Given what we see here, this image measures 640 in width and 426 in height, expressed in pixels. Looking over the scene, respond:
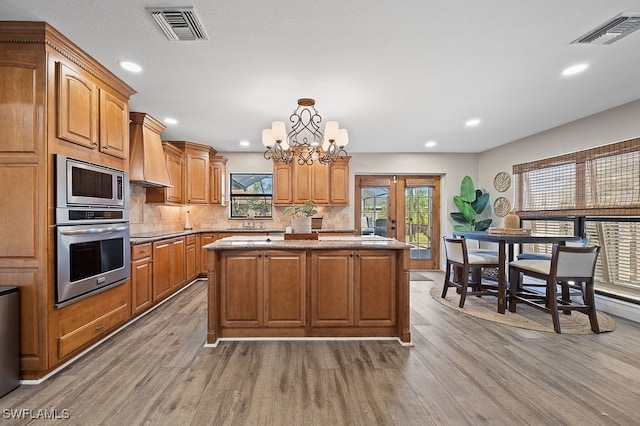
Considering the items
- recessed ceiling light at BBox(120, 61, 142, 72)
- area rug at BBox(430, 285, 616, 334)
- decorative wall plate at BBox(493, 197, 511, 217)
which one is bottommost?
area rug at BBox(430, 285, 616, 334)

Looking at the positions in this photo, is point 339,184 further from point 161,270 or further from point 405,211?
point 161,270

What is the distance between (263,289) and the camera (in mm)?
2980

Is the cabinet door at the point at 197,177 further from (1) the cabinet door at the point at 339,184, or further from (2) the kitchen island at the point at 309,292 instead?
(2) the kitchen island at the point at 309,292

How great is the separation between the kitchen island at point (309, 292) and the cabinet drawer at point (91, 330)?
1025 mm

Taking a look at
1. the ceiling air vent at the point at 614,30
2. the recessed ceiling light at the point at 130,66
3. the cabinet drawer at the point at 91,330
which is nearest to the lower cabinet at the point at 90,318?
the cabinet drawer at the point at 91,330

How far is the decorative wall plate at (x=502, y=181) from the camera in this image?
571cm

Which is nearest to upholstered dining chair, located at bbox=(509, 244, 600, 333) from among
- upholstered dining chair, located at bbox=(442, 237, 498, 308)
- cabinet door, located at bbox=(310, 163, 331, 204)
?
upholstered dining chair, located at bbox=(442, 237, 498, 308)

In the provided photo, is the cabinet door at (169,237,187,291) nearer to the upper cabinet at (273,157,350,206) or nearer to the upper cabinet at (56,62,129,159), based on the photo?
the upper cabinet at (56,62,129,159)

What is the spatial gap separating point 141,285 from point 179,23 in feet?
9.27

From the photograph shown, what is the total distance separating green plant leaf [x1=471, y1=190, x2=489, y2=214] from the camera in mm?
6047

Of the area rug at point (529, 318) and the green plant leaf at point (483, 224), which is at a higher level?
the green plant leaf at point (483, 224)

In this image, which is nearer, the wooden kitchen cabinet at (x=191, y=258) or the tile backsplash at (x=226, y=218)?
the wooden kitchen cabinet at (x=191, y=258)

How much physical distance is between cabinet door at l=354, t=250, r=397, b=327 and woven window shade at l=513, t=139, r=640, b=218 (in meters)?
3.06

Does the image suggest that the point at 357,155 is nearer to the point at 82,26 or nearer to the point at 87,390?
the point at 82,26
